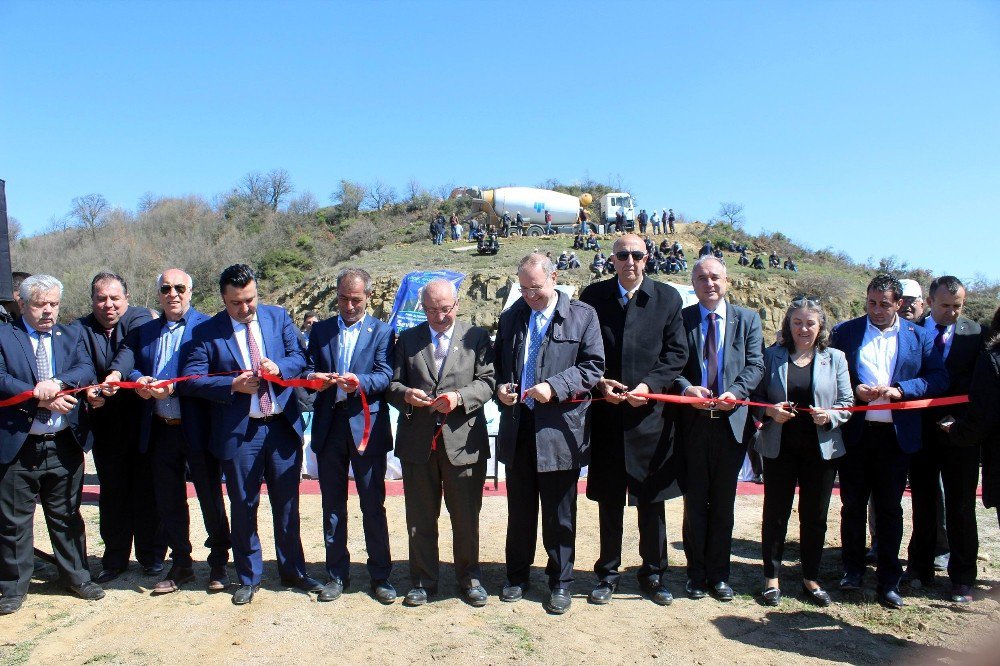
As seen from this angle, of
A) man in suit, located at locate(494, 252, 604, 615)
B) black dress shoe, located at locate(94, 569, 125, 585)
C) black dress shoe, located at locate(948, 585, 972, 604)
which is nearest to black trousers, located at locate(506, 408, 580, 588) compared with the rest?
man in suit, located at locate(494, 252, 604, 615)

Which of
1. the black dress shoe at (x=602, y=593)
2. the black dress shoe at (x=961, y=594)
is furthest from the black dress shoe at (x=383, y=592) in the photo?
the black dress shoe at (x=961, y=594)

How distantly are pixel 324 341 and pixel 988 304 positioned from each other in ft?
104

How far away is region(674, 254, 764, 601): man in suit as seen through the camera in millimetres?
4754

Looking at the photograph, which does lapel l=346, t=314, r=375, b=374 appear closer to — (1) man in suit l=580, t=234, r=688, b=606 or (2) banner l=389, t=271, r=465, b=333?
(1) man in suit l=580, t=234, r=688, b=606

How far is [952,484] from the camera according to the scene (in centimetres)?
490

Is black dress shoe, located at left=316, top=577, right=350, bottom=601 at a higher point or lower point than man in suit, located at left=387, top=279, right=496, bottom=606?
lower

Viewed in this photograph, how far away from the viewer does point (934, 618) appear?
4578mm

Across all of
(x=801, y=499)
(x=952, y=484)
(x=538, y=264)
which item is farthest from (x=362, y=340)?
(x=952, y=484)

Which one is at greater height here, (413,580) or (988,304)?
(988,304)

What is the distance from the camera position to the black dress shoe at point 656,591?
472 cm

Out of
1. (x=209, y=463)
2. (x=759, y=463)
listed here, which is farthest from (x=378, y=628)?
(x=759, y=463)

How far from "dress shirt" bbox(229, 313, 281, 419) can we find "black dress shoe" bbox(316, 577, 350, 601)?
1.24 metres

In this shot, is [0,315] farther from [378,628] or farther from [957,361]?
[957,361]

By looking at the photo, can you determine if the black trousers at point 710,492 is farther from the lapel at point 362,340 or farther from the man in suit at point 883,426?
the lapel at point 362,340
